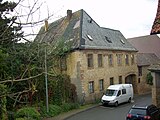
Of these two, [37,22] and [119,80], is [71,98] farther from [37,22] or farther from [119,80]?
[37,22]

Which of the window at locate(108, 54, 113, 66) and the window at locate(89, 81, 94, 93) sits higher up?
the window at locate(108, 54, 113, 66)

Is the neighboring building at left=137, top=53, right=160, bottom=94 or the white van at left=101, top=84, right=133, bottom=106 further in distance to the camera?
the neighboring building at left=137, top=53, right=160, bottom=94

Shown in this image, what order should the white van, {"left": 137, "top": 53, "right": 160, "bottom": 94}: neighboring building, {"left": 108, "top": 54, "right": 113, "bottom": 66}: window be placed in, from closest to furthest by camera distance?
1. the white van
2. {"left": 108, "top": 54, "right": 113, "bottom": 66}: window
3. {"left": 137, "top": 53, "right": 160, "bottom": 94}: neighboring building

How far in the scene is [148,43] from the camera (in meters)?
49.5

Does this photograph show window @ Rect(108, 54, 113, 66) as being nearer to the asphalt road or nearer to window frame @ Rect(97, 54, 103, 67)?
window frame @ Rect(97, 54, 103, 67)

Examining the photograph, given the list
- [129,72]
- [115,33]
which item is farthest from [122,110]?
[115,33]

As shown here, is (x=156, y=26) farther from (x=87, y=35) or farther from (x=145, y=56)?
(x=145, y=56)

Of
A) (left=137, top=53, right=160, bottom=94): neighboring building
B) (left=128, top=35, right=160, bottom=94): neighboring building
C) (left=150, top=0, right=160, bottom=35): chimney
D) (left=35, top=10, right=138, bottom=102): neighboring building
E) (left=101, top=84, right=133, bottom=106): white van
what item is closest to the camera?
(left=150, top=0, right=160, bottom=35): chimney

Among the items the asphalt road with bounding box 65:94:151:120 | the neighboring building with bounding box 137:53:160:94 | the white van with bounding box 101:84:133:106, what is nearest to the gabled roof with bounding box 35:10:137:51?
the neighboring building with bounding box 137:53:160:94

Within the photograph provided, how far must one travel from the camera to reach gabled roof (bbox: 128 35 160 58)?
47362 millimetres

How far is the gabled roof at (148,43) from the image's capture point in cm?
4736

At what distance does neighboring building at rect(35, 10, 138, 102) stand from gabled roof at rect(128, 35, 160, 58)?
12.2 m

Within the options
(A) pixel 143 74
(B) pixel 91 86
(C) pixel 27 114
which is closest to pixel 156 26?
(C) pixel 27 114

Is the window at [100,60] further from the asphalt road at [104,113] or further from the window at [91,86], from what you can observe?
the asphalt road at [104,113]
